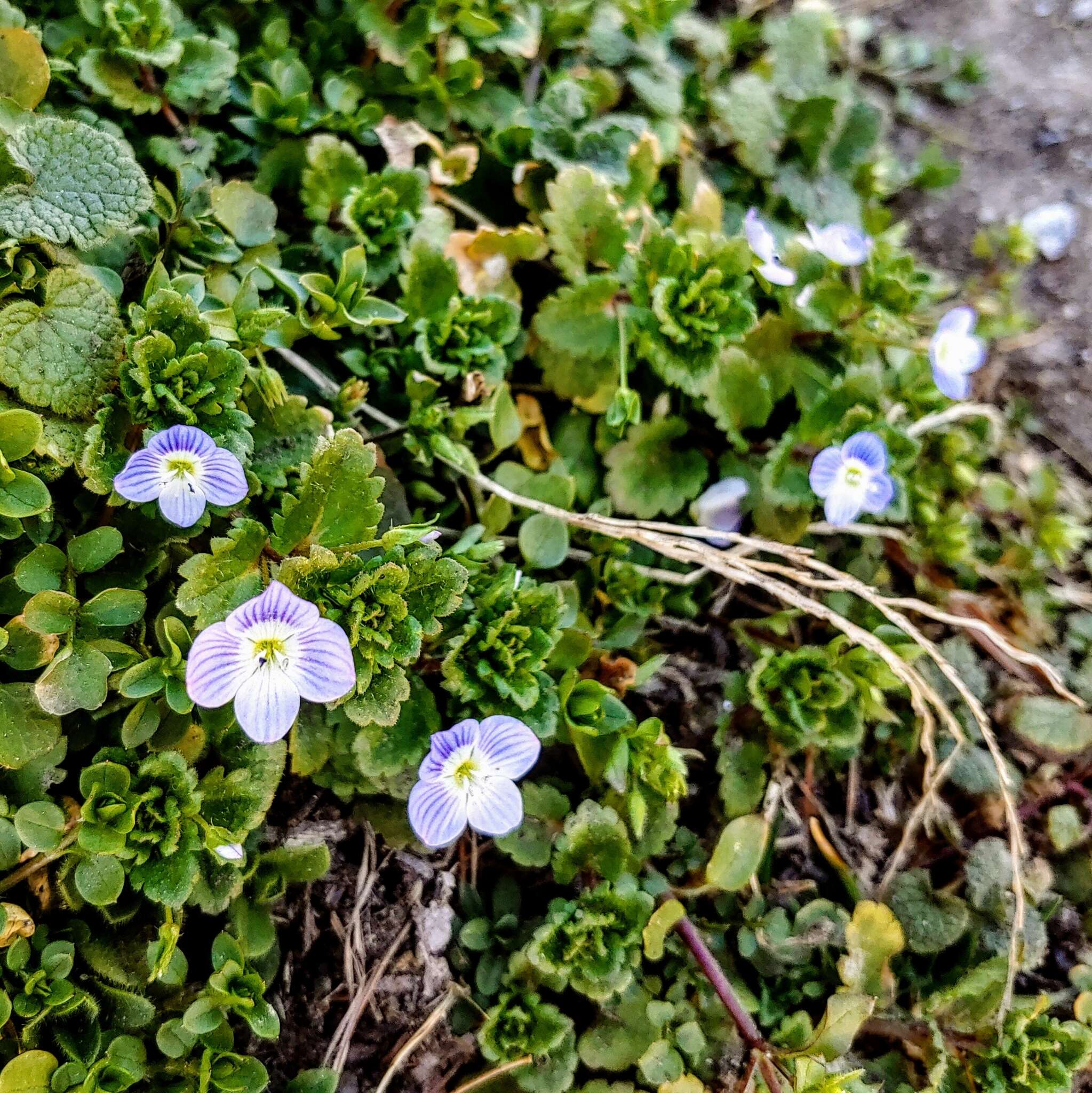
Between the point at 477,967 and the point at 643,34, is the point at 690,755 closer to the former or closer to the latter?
the point at 477,967

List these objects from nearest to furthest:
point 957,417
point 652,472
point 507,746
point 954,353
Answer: point 507,746, point 652,472, point 954,353, point 957,417

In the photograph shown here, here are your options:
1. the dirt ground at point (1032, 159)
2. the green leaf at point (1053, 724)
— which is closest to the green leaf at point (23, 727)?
the green leaf at point (1053, 724)

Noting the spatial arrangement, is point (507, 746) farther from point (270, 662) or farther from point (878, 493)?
point (878, 493)

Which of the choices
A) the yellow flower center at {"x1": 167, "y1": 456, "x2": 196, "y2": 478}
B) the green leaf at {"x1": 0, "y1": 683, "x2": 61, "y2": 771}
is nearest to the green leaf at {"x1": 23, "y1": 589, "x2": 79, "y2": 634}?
the green leaf at {"x1": 0, "y1": 683, "x2": 61, "y2": 771}

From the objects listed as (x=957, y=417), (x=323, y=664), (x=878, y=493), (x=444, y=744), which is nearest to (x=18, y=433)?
(x=323, y=664)

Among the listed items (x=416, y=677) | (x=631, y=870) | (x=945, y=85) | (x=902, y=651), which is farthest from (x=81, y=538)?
(x=945, y=85)
